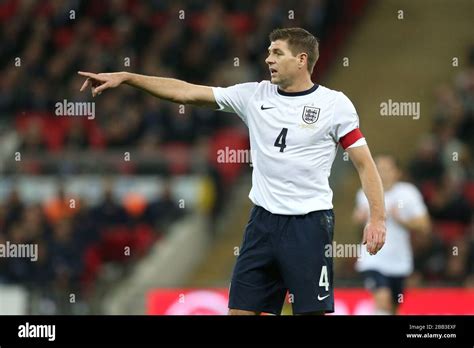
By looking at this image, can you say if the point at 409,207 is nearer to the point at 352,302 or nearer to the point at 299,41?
the point at 352,302

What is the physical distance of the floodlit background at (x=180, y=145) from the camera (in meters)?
14.8

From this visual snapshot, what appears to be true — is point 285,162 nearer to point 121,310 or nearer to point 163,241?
point 121,310

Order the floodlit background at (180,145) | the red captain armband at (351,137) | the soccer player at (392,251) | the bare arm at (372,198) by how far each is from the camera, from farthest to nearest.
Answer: the floodlit background at (180,145) → the soccer player at (392,251) → the red captain armband at (351,137) → the bare arm at (372,198)

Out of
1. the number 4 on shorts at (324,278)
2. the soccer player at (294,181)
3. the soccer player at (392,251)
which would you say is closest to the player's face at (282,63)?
the soccer player at (294,181)

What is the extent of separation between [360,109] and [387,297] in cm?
771

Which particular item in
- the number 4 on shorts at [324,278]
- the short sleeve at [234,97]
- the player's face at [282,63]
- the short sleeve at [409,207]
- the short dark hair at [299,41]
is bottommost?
the number 4 on shorts at [324,278]

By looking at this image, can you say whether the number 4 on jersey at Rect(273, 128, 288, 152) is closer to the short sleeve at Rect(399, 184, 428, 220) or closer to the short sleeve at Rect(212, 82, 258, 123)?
the short sleeve at Rect(212, 82, 258, 123)

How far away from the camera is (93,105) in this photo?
18.0 meters

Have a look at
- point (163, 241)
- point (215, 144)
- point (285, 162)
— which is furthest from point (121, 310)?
point (285, 162)

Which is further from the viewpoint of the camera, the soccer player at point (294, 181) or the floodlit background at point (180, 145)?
the floodlit background at point (180, 145)

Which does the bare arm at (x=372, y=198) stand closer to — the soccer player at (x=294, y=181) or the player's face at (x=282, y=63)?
the soccer player at (x=294, y=181)

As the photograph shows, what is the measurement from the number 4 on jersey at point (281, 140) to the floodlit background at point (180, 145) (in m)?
5.51

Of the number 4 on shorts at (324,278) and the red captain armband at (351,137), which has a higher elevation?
the red captain armband at (351,137)

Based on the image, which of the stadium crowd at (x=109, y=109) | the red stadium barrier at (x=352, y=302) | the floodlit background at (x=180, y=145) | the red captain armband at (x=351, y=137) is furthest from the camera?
the stadium crowd at (x=109, y=109)
